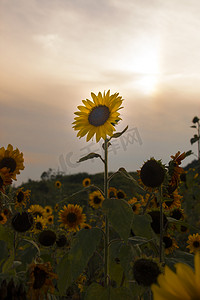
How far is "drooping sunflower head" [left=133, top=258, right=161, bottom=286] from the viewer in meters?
1.74

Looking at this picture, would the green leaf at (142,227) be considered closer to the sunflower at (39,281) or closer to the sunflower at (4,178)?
the sunflower at (39,281)

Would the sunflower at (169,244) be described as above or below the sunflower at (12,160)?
below

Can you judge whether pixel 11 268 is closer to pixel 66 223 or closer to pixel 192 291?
pixel 192 291

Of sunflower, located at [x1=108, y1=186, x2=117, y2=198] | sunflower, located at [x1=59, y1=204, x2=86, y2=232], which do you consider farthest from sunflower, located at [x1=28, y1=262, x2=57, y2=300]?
sunflower, located at [x1=108, y1=186, x2=117, y2=198]

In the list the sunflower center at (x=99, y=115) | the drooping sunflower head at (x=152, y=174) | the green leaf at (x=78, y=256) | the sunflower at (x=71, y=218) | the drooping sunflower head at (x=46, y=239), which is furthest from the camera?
the sunflower at (x=71, y=218)

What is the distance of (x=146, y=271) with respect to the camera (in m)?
1.76

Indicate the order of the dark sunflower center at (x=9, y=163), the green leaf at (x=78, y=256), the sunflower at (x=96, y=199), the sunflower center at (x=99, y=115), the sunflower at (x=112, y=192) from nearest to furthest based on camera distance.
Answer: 1. the green leaf at (x=78, y=256)
2. the sunflower center at (x=99, y=115)
3. the dark sunflower center at (x=9, y=163)
4. the sunflower at (x=112, y=192)
5. the sunflower at (x=96, y=199)

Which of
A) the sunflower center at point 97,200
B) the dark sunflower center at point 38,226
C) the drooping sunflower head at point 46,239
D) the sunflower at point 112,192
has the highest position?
the sunflower at point 112,192

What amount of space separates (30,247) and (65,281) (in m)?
0.69

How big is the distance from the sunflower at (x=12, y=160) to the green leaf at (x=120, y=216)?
4.74 ft

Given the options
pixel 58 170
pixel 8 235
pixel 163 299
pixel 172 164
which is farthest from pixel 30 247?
pixel 58 170

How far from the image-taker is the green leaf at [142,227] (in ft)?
6.48

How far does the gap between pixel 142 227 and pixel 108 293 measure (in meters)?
0.40

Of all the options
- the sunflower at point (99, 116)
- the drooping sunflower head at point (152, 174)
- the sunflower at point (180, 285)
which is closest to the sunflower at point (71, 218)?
the sunflower at point (99, 116)
